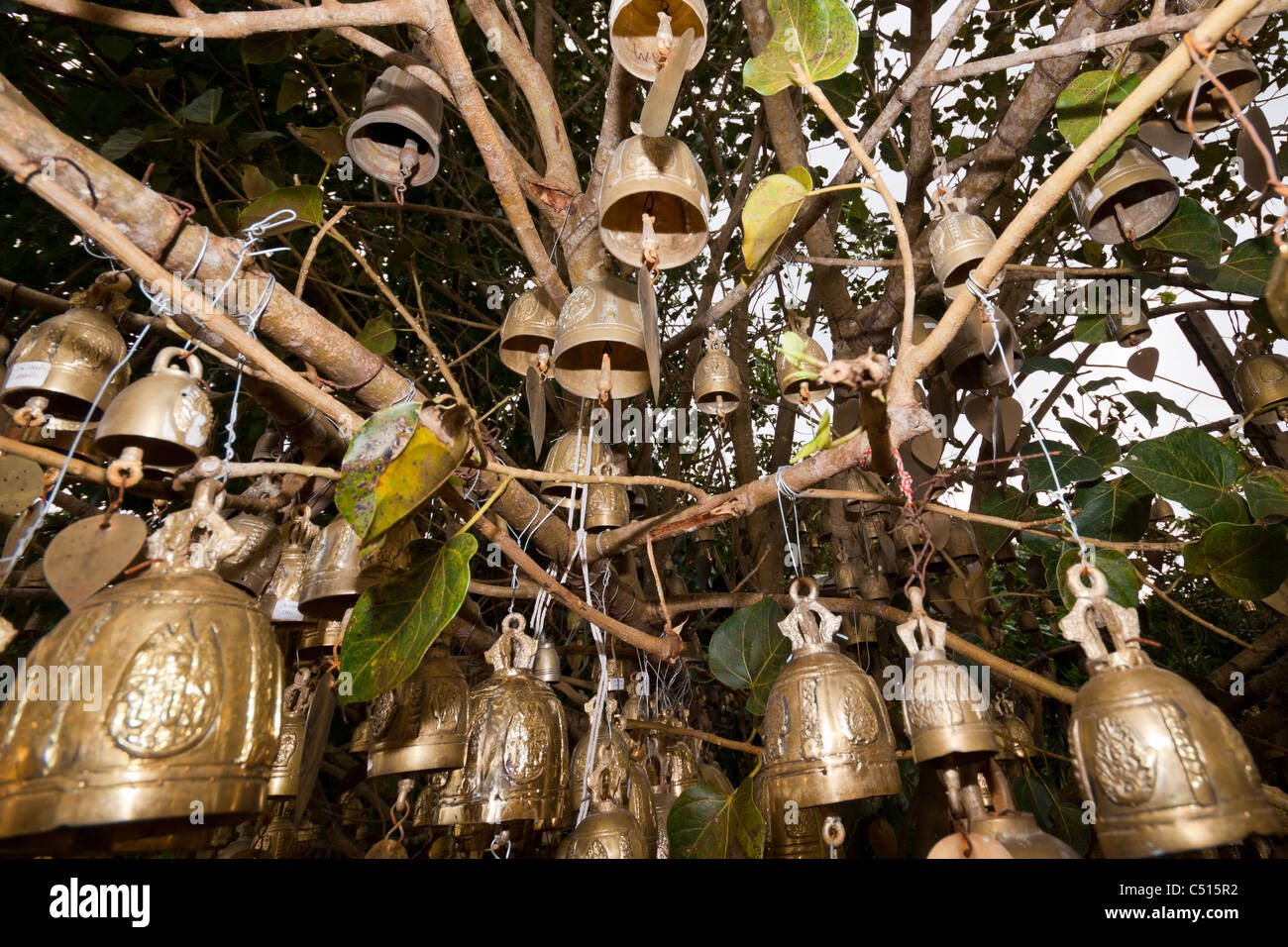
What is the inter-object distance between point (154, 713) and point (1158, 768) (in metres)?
1.46

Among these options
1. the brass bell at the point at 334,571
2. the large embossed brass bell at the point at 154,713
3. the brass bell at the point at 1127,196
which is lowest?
the large embossed brass bell at the point at 154,713

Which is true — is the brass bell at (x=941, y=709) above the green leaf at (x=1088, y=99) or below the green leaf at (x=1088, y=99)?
below

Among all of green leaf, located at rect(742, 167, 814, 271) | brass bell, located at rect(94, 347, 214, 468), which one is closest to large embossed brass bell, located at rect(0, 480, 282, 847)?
brass bell, located at rect(94, 347, 214, 468)

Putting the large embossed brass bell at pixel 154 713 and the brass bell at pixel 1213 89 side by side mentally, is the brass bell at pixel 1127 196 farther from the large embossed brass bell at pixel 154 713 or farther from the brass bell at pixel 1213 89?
the large embossed brass bell at pixel 154 713

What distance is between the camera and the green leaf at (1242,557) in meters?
1.94

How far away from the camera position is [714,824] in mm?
2166

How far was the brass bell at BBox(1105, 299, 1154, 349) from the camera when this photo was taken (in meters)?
2.79

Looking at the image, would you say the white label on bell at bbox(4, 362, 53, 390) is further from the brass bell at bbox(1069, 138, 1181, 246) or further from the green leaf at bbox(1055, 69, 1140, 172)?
the brass bell at bbox(1069, 138, 1181, 246)

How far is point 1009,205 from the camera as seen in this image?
4.55m

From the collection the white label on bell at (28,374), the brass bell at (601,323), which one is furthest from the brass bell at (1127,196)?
the white label on bell at (28,374)

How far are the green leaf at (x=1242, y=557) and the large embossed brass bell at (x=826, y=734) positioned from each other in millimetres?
976
